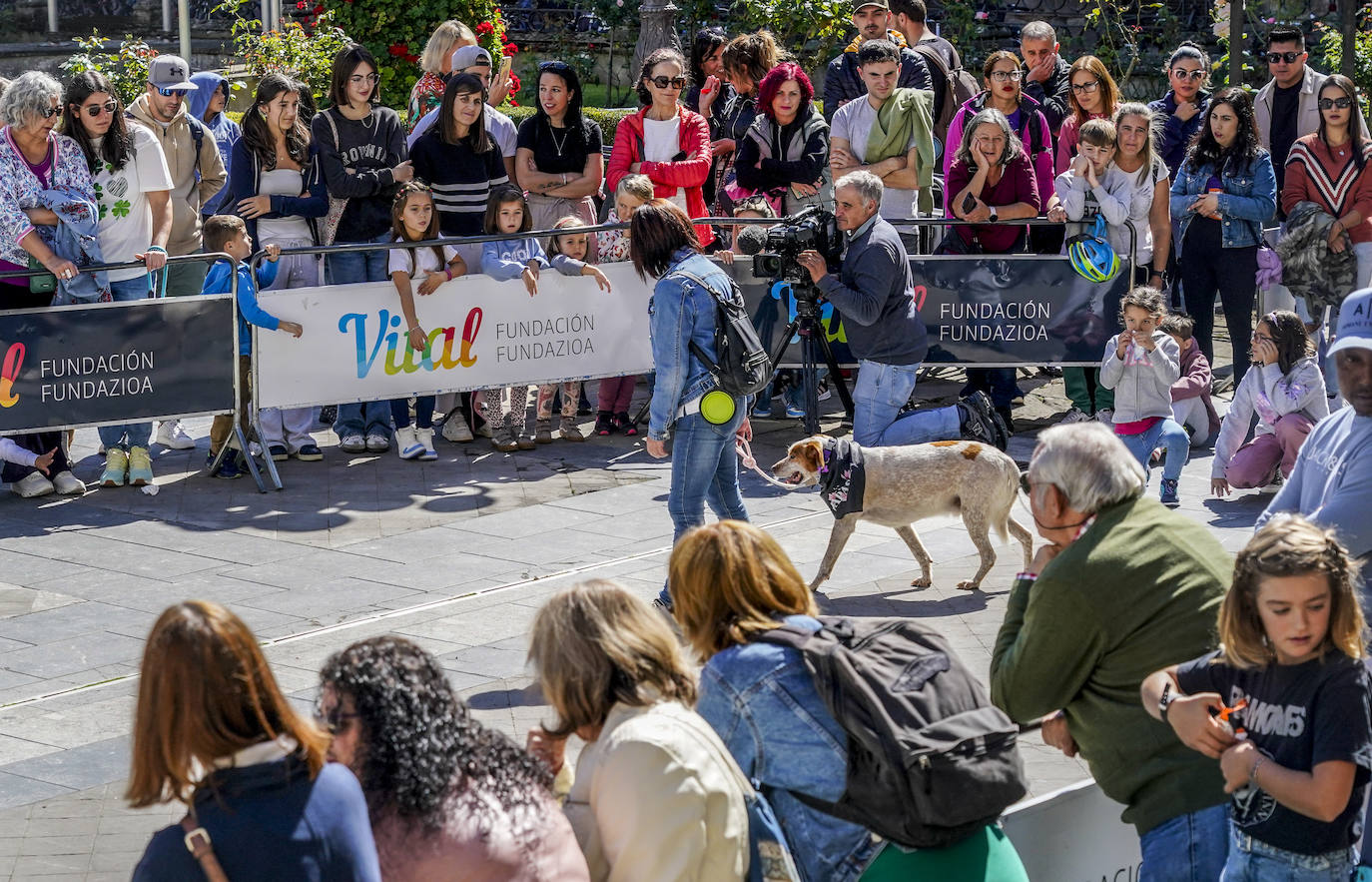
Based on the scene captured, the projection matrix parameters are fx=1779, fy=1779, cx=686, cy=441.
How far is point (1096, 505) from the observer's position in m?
4.30

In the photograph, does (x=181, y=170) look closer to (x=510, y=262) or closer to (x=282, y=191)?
(x=282, y=191)

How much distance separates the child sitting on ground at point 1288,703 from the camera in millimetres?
3824

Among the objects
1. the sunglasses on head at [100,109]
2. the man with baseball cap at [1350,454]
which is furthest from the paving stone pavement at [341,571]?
the sunglasses on head at [100,109]

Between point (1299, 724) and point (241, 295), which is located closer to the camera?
point (1299, 724)

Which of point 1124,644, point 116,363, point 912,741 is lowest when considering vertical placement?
point 116,363

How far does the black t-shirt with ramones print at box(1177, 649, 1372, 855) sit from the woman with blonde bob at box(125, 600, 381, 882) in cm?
196

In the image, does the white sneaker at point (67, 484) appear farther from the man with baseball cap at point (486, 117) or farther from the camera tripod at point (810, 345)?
the camera tripod at point (810, 345)

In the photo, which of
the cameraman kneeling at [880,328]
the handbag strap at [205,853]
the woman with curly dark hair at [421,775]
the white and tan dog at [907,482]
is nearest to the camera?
the handbag strap at [205,853]

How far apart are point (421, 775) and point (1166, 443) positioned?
275 inches

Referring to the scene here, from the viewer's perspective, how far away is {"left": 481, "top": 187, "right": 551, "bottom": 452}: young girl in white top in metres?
10.9

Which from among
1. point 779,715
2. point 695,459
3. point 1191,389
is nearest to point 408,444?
point 695,459

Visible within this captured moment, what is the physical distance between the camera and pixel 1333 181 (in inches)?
456

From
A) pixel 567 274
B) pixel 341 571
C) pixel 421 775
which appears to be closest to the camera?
pixel 421 775

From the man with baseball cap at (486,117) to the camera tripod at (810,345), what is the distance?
7.50 ft
